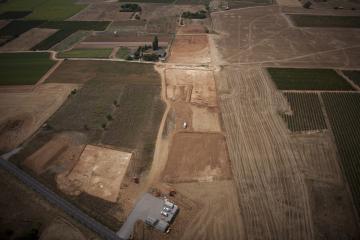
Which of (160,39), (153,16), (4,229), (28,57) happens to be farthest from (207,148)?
(153,16)

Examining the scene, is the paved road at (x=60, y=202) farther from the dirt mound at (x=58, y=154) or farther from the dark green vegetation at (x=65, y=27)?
the dark green vegetation at (x=65, y=27)

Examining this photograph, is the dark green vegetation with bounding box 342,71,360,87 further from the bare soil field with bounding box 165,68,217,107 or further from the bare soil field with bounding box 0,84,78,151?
the bare soil field with bounding box 0,84,78,151

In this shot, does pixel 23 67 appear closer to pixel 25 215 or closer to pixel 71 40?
pixel 71 40

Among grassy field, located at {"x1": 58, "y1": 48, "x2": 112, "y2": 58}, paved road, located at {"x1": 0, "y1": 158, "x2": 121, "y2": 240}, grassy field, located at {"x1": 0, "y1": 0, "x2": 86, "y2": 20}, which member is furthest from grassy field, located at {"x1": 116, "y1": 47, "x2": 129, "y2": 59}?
paved road, located at {"x1": 0, "y1": 158, "x2": 121, "y2": 240}

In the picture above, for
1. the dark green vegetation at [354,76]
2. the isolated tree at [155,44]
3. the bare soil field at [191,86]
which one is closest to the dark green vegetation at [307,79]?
the dark green vegetation at [354,76]

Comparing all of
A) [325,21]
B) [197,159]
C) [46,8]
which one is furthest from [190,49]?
[46,8]

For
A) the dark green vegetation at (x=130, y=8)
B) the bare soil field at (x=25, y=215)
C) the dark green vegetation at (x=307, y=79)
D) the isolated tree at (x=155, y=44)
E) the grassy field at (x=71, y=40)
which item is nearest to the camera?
the bare soil field at (x=25, y=215)
